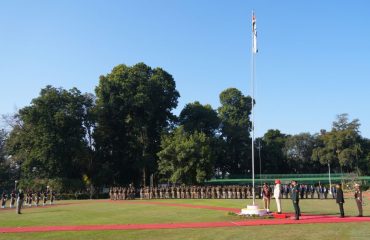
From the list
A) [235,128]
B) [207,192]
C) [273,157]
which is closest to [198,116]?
[235,128]

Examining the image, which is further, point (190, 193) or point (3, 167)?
point (3, 167)

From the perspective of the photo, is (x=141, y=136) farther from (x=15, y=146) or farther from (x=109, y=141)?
(x=15, y=146)

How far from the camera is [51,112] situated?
170ft

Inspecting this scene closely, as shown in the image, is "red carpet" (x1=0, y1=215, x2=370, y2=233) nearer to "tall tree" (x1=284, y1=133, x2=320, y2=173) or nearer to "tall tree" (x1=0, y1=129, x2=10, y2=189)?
"tall tree" (x1=0, y1=129, x2=10, y2=189)

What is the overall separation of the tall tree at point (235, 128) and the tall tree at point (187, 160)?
2513 centimetres

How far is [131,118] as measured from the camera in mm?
57250

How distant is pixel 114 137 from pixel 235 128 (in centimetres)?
2645

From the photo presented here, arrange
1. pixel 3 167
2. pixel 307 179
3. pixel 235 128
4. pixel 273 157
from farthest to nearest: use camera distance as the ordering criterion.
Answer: pixel 273 157
pixel 235 128
pixel 307 179
pixel 3 167

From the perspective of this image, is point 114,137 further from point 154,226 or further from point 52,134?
point 154,226

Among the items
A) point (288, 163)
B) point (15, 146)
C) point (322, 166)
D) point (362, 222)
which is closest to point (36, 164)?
point (15, 146)

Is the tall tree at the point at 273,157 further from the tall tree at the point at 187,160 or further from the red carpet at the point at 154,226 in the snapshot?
the red carpet at the point at 154,226

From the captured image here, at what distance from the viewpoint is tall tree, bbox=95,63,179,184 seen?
5669cm

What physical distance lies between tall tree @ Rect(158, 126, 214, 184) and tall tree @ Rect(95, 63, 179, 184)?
5367mm

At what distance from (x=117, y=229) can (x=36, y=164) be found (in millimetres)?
39349
